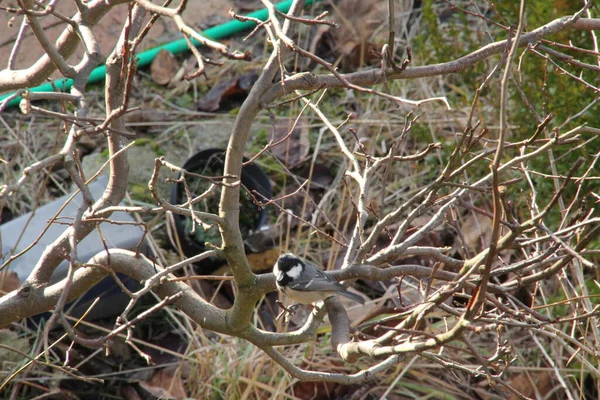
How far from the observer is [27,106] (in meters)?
1.69

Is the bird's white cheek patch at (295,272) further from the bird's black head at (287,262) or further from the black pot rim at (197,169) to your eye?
the black pot rim at (197,169)

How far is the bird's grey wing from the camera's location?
104 inches

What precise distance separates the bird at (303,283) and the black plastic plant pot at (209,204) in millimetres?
1251

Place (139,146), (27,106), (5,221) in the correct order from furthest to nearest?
(139,146) < (5,221) < (27,106)

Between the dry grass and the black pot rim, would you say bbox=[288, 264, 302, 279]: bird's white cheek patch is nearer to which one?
the dry grass

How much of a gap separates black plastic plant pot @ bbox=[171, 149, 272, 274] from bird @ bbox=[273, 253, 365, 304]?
4.10 ft

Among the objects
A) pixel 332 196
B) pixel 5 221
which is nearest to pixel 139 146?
pixel 5 221

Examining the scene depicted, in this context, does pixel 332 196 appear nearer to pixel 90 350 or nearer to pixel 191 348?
pixel 191 348

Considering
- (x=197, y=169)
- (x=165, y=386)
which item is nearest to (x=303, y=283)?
(x=165, y=386)

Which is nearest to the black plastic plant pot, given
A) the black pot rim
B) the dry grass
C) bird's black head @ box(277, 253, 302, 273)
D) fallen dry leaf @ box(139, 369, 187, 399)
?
the black pot rim

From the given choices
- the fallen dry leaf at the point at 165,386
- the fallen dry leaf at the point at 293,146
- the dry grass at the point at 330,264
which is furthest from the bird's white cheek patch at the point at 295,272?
the fallen dry leaf at the point at 293,146

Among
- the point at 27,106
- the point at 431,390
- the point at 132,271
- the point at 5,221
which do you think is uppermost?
the point at 27,106

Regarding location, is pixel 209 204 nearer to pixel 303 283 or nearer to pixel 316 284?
pixel 303 283

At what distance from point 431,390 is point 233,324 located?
1856 mm
